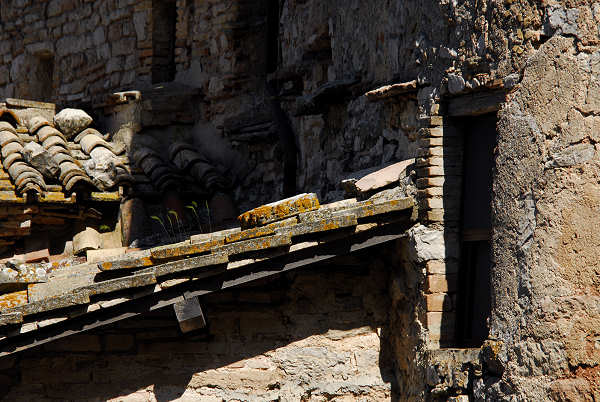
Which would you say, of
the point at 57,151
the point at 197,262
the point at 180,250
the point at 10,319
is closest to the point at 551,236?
the point at 197,262

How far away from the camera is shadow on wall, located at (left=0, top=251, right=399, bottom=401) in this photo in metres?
5.95

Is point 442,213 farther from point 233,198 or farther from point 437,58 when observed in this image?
point 233,198

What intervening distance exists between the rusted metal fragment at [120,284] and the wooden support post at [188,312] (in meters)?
0.29

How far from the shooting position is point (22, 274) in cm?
565

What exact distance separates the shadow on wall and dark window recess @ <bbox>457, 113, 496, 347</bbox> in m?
0.68

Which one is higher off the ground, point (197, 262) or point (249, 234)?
point (249, 234)

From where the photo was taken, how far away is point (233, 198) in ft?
32.1

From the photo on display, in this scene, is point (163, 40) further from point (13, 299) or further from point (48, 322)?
point (48, 322)

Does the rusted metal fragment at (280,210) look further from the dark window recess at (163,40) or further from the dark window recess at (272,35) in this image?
the dark window recess at (163,40)

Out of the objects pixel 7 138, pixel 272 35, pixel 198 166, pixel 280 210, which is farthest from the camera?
pixel 272 35

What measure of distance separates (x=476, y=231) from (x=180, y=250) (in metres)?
1.80

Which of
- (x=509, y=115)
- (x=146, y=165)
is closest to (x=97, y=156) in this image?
(x=146, y=165)

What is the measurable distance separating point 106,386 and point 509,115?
307cm

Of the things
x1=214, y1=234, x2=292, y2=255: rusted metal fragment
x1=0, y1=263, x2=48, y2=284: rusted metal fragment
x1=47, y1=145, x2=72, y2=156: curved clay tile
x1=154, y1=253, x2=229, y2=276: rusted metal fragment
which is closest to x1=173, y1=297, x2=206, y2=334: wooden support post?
x1=154, y1=253, x2=229, y2=276: rusted metal fragment
